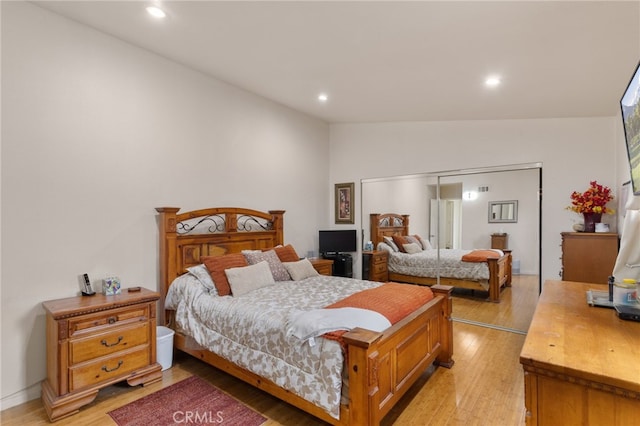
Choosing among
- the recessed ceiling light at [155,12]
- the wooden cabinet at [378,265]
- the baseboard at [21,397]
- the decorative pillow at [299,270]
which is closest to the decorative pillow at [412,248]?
the wooden cabinet at [378,265]

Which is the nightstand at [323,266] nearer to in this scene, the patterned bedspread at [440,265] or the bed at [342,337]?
the bed at [342,337]

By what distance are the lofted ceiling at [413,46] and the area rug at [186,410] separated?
295cm

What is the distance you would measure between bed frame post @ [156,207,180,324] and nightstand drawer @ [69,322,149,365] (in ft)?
1.92

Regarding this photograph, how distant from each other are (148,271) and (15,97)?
70.0 inches

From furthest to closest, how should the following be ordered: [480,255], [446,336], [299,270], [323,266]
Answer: [323,266] < [480,255] < [299,270] < [446,336]

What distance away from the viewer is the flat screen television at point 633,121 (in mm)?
1677

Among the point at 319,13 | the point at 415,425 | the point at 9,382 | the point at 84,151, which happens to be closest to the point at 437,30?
the point at 319,13

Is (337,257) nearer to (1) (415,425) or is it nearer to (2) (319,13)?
(1) (415,425)

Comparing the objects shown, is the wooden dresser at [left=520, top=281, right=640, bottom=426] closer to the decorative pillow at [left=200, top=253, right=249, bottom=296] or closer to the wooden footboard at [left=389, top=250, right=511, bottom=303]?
the decorative pillow at [left=200, top=253, right=249, bottom=296]

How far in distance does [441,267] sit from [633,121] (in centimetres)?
312

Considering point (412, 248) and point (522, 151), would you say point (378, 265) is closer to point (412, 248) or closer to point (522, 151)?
point (412, 248)

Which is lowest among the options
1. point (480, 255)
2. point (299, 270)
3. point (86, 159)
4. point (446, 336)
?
point (446, 336)

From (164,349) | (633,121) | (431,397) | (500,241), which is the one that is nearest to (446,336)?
(431,397)

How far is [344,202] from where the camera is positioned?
5.51m
